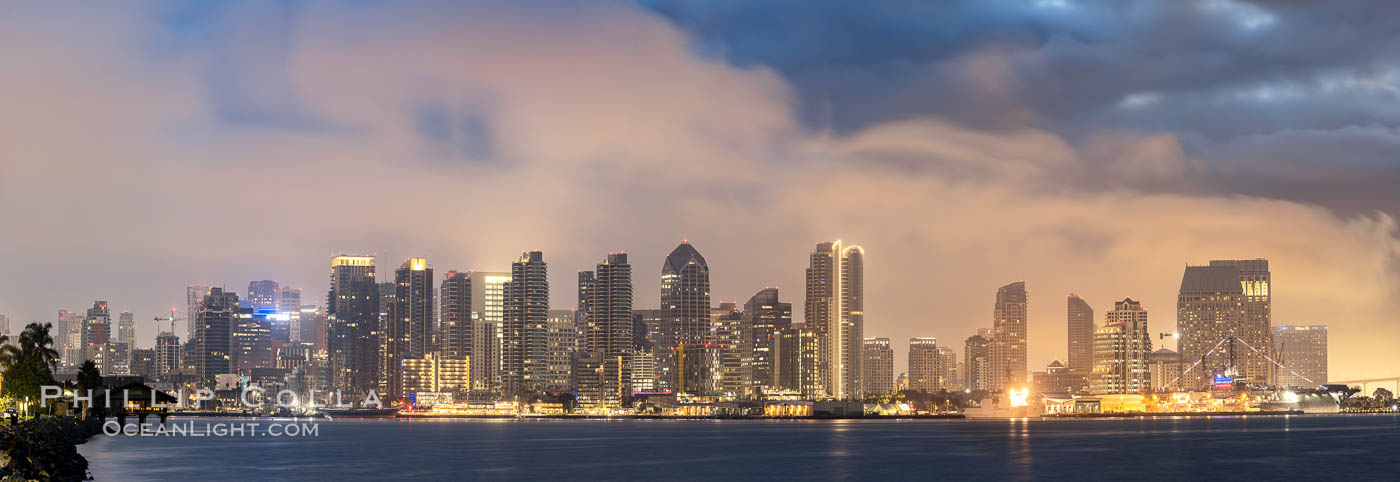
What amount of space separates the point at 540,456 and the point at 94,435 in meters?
57.5

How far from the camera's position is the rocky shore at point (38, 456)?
62969 millimetres

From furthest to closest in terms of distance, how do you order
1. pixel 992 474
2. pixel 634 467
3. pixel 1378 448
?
pixel 1378 448
pixel 634 467
pixel 992 474

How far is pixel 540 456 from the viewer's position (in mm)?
132375

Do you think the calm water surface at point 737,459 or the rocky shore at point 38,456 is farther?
the calm water surface at point 737,459

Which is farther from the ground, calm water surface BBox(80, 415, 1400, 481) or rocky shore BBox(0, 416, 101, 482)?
rocky shore BBox(0, 416, 101, 482)

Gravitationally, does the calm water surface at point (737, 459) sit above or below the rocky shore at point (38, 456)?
below

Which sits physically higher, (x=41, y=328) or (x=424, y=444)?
(x=41, y=328)

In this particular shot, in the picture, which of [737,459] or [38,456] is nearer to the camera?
[38,456]

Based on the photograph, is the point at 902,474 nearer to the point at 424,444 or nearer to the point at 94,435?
the point at 424,444

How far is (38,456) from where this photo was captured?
74.2 meters

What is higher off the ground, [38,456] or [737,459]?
[38,456]

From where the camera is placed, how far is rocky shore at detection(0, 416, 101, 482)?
2479 inches

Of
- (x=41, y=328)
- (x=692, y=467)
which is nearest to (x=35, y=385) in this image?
(x=41, y=328)

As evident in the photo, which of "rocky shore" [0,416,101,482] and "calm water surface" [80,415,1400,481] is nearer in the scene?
"rocky shore" [0,416,101,482]
